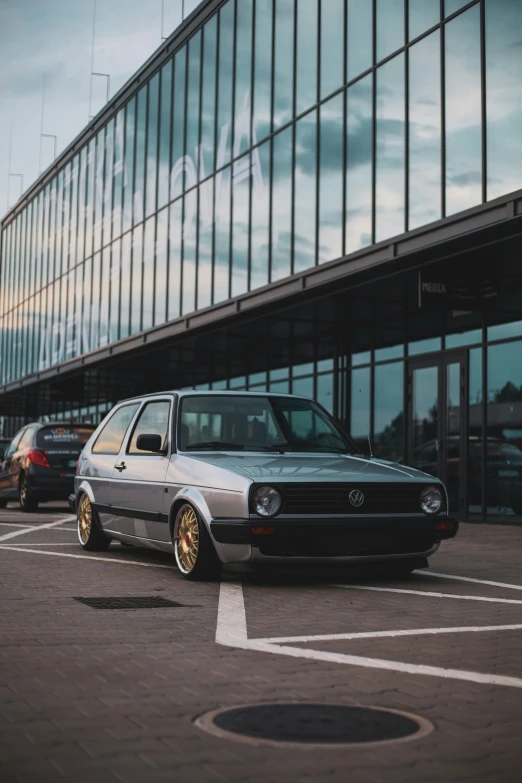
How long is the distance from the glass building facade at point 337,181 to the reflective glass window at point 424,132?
3 centimetres

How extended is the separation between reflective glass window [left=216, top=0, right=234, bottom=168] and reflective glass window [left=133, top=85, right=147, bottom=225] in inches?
210

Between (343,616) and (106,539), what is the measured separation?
478 centimetres

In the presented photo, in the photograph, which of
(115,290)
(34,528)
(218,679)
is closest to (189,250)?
(115,290)

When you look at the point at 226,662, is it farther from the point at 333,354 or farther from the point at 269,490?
the point at 333,354

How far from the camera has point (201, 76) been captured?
2512 centimetres

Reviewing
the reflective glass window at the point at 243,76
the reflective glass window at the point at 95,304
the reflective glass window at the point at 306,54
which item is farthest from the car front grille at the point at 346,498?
the reflective glass window at the point at 95,304

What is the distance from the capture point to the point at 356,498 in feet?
27.6

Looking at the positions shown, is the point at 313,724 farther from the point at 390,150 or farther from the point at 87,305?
the point at 87,305

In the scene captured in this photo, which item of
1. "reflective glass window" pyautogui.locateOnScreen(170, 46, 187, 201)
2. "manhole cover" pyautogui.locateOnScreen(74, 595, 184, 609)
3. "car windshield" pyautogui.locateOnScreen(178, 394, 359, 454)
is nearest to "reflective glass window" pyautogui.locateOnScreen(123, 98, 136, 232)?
"reflective glass window" pyautogui.locateOnScreen(170, 46, 187, 201)

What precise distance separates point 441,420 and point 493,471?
1585mm

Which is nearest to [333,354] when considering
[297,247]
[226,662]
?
[297,247]

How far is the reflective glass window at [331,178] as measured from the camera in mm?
18406

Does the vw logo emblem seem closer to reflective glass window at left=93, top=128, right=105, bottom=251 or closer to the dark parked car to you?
the dark parked car

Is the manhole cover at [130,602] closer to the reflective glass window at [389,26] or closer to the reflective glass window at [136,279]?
the reflective glass window at [389,26]
